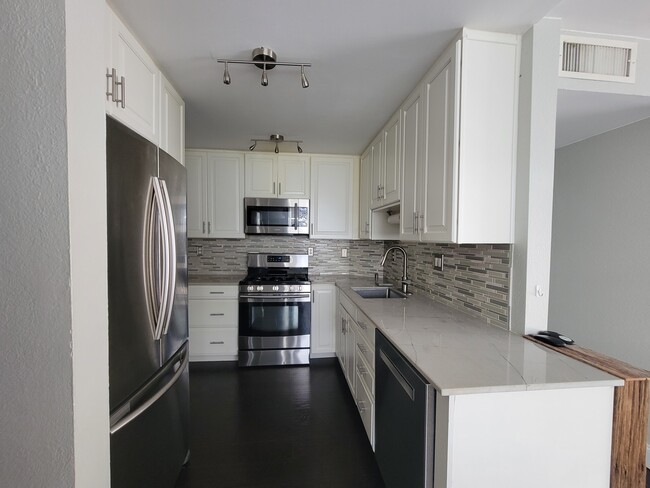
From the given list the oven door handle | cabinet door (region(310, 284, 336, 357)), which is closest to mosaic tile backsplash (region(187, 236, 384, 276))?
cabinet door (region(310, 284, 336, 357))

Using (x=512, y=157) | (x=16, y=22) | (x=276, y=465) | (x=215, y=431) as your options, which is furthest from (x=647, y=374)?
(x=215, y=431)

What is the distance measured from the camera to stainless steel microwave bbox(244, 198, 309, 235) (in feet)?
10.7

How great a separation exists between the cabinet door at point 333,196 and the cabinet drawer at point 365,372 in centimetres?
162

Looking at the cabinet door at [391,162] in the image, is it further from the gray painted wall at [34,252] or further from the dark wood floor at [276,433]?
the gray painted wall at [34,252]

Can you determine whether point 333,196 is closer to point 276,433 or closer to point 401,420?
point 276,433

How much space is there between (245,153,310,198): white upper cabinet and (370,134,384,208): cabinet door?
846 millimetres

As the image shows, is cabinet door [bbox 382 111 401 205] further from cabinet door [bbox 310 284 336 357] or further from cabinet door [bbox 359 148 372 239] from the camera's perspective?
cabinet door [bbox 310 284 336 357]

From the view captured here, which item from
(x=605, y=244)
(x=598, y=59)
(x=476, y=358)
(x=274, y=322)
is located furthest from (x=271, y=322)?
(x=598, y=59)

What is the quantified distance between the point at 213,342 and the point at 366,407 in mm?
1862

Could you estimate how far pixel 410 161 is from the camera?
1926mm

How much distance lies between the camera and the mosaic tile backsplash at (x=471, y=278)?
4.94 ft

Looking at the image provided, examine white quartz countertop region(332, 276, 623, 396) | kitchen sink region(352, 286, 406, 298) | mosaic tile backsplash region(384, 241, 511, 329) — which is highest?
mosaic tile backsplash region(384, 241, 511, 329)

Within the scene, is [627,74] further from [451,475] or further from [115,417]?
[115,417]

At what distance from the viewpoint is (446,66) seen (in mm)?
1459
